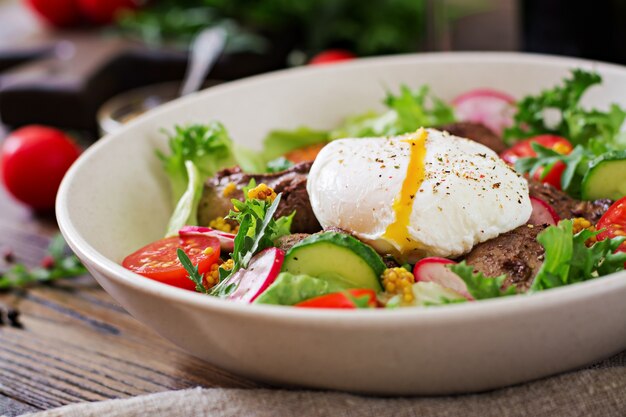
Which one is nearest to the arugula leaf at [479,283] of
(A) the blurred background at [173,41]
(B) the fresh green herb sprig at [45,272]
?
(B) the fresh green herb sprig at [45,272]

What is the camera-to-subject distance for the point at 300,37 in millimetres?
7789

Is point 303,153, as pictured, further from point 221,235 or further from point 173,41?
point 173,41

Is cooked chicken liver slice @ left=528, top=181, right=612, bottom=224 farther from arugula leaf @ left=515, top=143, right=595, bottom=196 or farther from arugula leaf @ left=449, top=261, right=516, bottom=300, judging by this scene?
arugula leaf @ left=449, top=261, right=516, bottom=300

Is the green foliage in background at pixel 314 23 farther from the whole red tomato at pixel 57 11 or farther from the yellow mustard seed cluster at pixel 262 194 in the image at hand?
the yellow mustard seed cluster at pixel 262 194

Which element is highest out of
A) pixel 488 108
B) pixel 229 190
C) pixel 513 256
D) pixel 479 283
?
pixel 479 283

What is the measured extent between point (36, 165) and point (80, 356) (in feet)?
7.09

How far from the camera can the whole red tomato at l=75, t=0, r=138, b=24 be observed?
8.11 meters

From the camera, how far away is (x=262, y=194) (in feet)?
10.6

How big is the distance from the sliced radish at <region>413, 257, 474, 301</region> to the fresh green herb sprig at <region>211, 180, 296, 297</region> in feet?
1.71

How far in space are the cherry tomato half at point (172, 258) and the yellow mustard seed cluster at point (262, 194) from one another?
0.86 feet

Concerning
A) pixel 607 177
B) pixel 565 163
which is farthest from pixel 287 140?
pixel 607 177

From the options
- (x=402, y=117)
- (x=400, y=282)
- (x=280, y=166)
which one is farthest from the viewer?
(x=402, y=117)

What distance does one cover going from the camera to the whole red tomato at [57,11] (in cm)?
818

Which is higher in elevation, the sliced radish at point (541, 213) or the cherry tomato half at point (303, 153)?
the sliced radish at point (541, 213)
